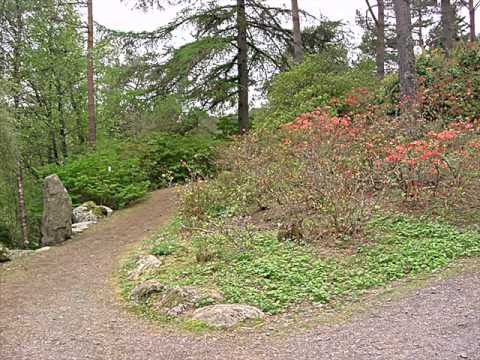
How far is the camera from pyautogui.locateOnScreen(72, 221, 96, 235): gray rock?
380 inches

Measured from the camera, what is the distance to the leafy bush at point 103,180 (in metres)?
11.5

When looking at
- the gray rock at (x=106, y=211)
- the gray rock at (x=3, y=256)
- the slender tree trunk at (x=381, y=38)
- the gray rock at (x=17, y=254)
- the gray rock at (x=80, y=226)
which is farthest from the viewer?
the slender tree trunk at (x=381, y=38)

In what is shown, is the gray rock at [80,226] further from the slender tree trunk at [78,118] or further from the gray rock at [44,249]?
the slender tree trunk at [78,118]

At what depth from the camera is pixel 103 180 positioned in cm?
1167

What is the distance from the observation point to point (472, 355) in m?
3.02

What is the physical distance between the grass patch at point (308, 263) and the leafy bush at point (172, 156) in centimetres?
751

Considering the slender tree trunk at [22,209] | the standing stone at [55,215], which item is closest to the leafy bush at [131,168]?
the slender tree trunk at [22,209]

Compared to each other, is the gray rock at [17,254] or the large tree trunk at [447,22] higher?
the large tree trunk at [447,22]

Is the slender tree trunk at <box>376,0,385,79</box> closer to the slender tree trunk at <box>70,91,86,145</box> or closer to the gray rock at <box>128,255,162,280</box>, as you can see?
the slender tree trunk at <box>70,91,86,145</box>

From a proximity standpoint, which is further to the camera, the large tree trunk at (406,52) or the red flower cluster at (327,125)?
the large tree trunk at (406,52)

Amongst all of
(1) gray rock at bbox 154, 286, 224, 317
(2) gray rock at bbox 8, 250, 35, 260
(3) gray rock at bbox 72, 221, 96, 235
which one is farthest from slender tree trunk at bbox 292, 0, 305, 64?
(1) gray rock at bbox 154, 286, 224, 317

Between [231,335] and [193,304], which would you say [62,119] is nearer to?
[193,304]

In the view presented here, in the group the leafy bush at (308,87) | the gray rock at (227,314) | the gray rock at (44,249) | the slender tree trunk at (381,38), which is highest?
the slender tree trunk at (381,38)

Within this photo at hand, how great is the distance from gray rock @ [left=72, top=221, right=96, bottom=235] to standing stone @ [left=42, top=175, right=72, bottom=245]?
0.33 meters
